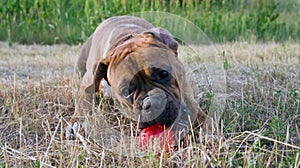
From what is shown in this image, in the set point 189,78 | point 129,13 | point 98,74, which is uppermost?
point 98,74

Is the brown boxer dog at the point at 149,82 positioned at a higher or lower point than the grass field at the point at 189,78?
higher

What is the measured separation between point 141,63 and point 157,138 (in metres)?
0.59

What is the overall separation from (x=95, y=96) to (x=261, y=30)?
4.22 meters

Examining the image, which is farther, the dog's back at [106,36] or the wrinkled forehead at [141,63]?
the dog's back at [106,36]

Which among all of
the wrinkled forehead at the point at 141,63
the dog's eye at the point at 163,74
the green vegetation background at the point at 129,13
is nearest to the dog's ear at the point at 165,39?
the wrinkled forehead at the point at 141,63

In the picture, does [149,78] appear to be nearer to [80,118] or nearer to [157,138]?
[157,138]

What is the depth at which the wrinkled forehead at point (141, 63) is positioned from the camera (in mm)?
3592

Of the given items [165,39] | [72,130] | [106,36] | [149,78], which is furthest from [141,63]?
[106,36]

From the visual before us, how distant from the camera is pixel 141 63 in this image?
3.60m

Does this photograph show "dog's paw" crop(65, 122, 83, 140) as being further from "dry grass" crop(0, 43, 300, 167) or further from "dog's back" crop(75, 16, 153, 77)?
"dog's back" crop(75, 16, 153, 77)

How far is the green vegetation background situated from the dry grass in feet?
4.38

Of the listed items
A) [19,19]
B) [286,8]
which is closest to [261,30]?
[286,8]

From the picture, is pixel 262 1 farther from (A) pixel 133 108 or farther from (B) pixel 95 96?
(A) pixel 133 108

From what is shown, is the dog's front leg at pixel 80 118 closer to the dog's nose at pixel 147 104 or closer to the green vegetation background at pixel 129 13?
the dog's nose at pixel 147 104
